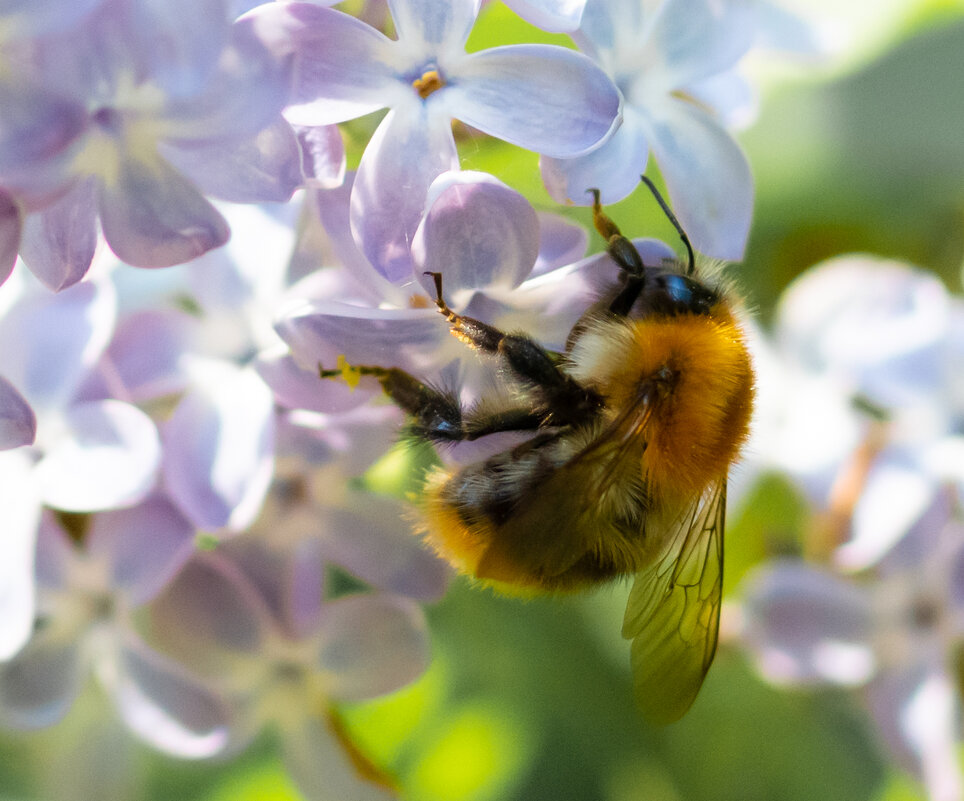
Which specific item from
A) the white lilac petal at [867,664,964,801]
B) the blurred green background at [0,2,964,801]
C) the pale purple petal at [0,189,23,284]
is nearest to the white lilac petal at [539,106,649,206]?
the pale purple petal at [0,189,23,284]

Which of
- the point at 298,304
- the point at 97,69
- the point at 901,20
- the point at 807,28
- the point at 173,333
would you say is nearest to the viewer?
the point at 97,69

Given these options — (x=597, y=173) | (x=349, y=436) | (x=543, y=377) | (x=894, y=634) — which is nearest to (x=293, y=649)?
(x=349, y=436)

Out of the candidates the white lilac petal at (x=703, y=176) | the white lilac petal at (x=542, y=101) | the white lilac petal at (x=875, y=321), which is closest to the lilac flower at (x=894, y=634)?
the white lilac petal at (x=875, y=321)

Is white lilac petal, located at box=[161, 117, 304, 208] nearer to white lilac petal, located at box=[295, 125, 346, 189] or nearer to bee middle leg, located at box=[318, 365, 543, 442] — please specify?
white lilac petal, located at box=[295, 125, 346, 189]

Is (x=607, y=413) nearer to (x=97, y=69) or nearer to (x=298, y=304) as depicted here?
(x=298, y=304)

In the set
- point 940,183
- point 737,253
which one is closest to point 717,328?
point 737,253
